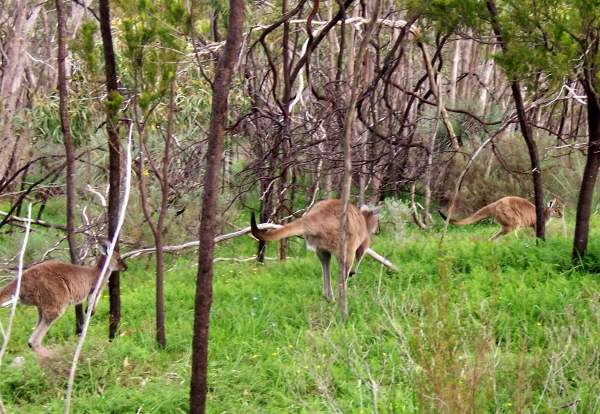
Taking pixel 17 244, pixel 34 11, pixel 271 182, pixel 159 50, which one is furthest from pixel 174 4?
pixel 34 11

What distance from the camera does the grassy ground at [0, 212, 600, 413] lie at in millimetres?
3955

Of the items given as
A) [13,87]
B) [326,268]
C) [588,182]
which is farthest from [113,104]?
[13,87]

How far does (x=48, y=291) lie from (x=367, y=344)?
117 inches

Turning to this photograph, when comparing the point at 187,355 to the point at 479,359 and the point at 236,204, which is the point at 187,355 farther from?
the point at 236,204

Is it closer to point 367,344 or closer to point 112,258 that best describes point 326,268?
point 367,344

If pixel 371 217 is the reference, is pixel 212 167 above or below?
above

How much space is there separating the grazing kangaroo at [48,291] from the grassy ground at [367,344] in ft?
0.99

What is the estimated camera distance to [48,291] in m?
6.34

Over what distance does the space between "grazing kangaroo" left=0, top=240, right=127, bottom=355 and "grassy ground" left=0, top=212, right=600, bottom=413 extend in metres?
0.30

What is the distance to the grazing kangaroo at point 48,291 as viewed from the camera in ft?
20.5

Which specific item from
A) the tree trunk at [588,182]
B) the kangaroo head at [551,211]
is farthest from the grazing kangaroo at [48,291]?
the kangaroo head at [551,211]

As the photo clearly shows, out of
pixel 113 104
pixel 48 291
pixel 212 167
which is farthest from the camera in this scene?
pixel 48 291

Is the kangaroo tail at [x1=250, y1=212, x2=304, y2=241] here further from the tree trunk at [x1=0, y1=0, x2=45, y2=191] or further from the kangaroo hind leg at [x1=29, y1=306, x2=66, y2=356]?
the tree trunk at [x1=0, y1=0, x2=45, y2=191]

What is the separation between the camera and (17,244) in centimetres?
1185
